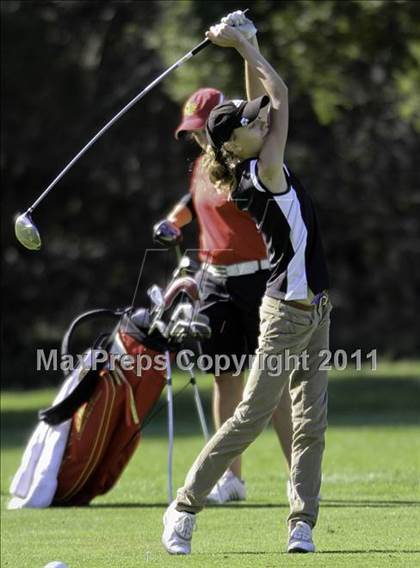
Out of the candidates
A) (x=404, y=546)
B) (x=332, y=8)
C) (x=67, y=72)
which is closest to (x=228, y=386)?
(x=404, y=546)

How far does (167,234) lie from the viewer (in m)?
9.27

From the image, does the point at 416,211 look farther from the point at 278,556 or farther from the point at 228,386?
the point at 278,556

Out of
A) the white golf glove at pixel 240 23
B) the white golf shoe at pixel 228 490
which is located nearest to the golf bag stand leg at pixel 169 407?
the white golf shoe at pixel 228 490

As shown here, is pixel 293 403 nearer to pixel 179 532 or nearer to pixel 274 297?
pixel 274 297

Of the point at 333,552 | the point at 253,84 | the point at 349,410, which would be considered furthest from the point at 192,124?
the point at 349,410

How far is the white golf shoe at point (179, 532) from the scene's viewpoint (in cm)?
700

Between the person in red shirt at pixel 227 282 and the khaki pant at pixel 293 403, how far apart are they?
6.63 feet

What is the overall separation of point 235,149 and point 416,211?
846 inches

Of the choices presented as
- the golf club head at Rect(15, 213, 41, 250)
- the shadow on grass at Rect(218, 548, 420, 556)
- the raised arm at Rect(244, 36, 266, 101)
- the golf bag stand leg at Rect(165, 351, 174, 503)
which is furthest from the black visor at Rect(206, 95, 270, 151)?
the golf bag stand leg at Rect(165, 351, 174, 503)

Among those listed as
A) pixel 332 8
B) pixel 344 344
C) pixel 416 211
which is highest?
pixel 332 8

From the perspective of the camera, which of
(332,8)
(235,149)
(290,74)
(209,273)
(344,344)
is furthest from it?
(344,344)

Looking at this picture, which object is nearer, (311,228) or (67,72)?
(311,228)

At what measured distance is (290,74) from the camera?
704 inches

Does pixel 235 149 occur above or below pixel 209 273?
above
